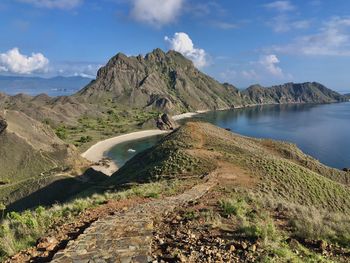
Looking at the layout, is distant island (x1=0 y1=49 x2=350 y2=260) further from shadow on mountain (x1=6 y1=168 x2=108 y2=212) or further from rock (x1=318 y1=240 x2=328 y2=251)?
shadow on mountain (x1=6 y1=168 x2=108 y2=212)

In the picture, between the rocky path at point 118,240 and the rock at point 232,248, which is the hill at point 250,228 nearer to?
the rock at point 232,248

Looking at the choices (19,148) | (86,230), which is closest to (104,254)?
(86,230)

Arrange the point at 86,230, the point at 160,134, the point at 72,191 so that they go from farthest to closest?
the point at 160,134
the point at 72,191
the point at 86,230

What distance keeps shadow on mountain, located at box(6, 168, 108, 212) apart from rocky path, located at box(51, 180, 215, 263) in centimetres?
4170

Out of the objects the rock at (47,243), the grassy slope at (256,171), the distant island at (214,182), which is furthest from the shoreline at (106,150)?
the rock at (47,243)

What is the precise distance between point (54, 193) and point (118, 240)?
170ft

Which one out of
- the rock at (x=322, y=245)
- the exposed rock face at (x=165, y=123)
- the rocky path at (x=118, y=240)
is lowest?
the exposed rock face at (x=165, y=123)

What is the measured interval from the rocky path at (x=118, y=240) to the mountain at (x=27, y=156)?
51.8m

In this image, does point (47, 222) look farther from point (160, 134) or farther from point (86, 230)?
point (160, 134)

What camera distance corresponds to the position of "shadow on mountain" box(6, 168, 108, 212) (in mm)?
56241

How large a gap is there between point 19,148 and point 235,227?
86.7m

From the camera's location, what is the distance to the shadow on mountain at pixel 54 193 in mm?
56241

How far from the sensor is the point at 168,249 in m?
10.8

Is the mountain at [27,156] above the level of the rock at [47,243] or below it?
below
